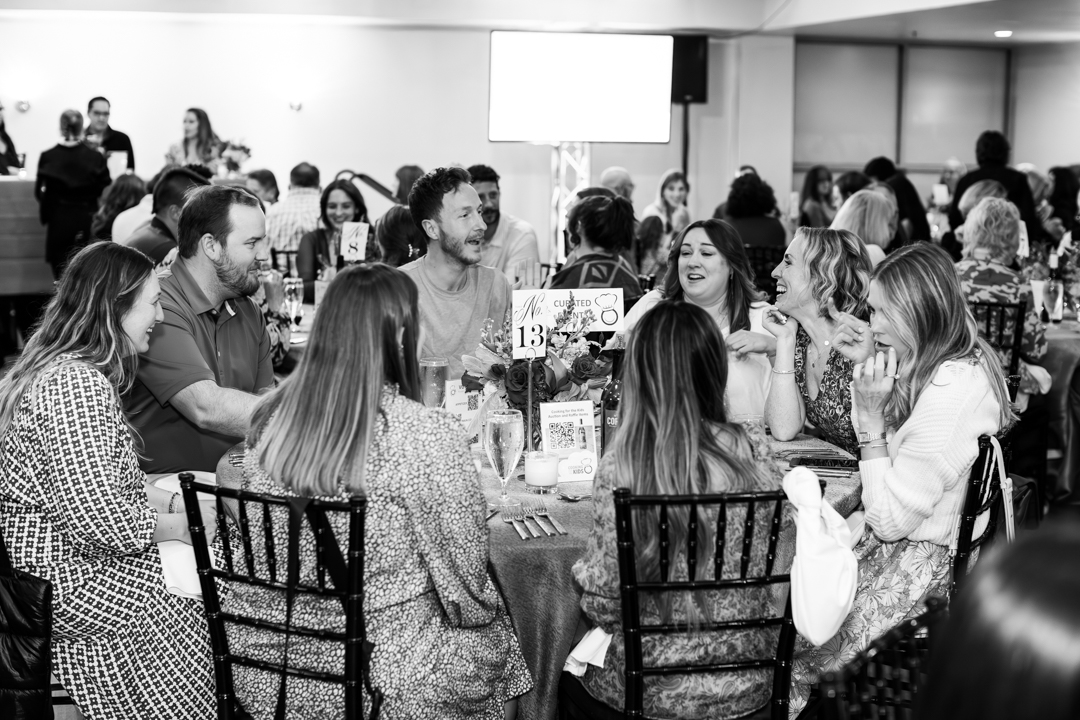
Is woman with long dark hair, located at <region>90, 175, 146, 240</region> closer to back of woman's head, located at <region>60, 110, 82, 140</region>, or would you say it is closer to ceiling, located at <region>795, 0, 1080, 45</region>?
back of woman's head, located at <region>60, 110, 82, 140</region>

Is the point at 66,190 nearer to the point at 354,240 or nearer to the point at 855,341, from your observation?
the point at 354,240

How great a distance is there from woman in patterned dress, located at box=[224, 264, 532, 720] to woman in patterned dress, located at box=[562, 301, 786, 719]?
0.78ft

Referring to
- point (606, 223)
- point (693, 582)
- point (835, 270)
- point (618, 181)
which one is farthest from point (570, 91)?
point (693, 582)

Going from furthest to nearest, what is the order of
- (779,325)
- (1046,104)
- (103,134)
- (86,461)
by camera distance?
1. (1046,104)
2. (103,134)
3. (779,325)
4. (86,461)

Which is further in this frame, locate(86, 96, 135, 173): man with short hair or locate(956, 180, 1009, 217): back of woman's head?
locate(86, 96, 135, 173): man with short hair

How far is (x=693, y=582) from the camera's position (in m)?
1.89

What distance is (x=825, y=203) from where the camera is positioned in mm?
8789

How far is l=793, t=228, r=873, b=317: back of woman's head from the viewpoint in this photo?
3195mm

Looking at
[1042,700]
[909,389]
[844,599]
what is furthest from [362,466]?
[1042,700]

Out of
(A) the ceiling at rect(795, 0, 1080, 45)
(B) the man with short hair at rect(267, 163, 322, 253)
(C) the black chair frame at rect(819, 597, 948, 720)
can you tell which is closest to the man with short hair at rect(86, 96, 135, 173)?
(B) the man with short hair at rect(267, 163, 322, 253)

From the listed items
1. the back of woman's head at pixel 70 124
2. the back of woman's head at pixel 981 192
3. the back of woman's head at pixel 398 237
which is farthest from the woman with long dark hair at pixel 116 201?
the back of woman's head at pixel 981 192

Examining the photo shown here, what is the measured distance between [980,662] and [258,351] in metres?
2.86

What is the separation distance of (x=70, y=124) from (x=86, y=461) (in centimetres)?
695

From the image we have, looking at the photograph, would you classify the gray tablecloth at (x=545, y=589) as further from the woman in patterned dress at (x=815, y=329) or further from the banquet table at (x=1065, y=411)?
the banquet table at (x=1065, y=411)
